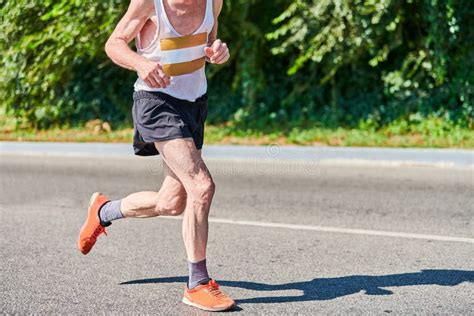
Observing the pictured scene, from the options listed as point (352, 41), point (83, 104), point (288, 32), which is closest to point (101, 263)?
point (352, 41)

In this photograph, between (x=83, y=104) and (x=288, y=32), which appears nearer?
(x=288, y=32)

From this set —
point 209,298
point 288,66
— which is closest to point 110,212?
point 209,298

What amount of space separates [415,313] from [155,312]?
1.30 m

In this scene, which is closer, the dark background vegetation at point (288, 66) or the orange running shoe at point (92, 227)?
the orange running shoe at point (92, 227)

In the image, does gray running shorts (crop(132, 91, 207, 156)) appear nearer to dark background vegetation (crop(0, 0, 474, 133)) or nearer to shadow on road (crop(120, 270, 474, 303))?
shadow on road (crop(120, 270, 474, 303))

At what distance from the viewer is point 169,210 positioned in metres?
4.55

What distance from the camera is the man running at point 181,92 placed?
14.0 ft

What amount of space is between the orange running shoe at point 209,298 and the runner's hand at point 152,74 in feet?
3.45

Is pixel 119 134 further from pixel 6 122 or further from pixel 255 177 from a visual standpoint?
pixel 255 177

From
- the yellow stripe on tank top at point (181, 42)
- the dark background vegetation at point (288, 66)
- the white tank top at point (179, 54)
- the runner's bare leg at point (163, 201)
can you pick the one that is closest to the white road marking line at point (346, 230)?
the runner's bare leg at point (163, 201)

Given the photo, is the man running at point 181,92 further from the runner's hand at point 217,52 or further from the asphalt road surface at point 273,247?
the asphalt road surface at point 273,247

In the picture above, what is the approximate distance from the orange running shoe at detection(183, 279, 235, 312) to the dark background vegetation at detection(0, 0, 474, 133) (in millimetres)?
7770

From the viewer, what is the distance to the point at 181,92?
4.37m

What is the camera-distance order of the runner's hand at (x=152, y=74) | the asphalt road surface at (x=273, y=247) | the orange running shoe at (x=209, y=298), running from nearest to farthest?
the runner's hand at (x=152, y=74), the orange running shoe at (x=209, y=298), the asphalt road surface at (x=273, y=247)
